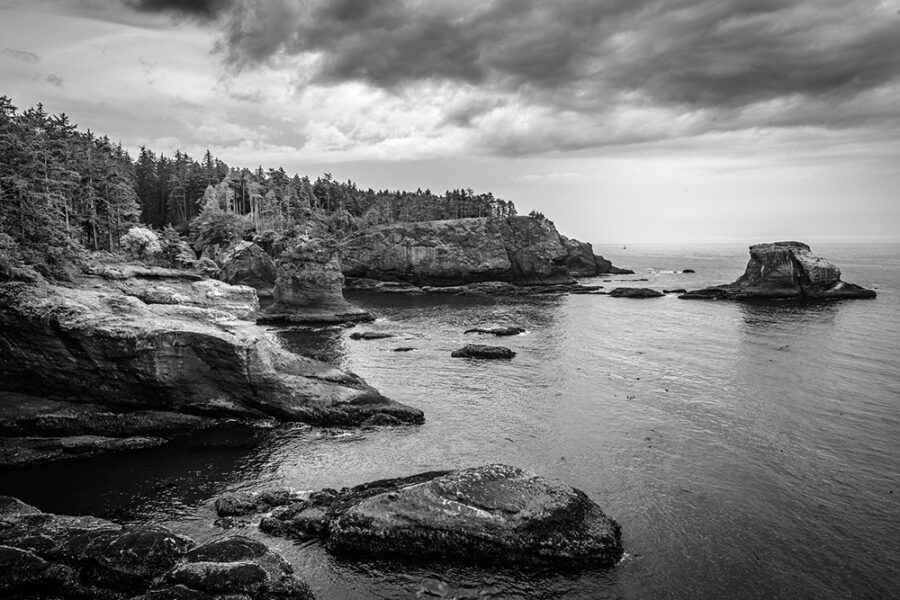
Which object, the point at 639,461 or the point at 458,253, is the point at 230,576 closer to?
the point at 639,461

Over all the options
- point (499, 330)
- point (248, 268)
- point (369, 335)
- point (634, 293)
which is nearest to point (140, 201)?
point (248, 268)

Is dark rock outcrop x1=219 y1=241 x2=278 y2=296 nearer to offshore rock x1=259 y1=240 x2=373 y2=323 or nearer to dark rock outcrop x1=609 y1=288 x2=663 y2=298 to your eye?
offshore rock x1=259 y1=240 x2=373 y2=323

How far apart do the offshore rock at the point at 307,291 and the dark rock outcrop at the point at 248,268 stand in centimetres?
2389

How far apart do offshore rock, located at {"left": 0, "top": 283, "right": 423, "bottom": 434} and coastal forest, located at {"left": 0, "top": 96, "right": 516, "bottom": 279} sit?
147 inches

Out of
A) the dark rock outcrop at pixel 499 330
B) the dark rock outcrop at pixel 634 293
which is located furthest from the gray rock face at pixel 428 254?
the dark rock outcrop at pixel 499 330

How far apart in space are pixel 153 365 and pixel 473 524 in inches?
806

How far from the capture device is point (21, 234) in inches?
1181

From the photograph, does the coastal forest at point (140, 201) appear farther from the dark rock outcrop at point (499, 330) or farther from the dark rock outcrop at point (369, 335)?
the dark rock outcrop at point (499, 330)

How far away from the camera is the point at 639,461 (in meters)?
25.6

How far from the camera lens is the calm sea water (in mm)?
16688

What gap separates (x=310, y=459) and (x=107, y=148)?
→ 111 m

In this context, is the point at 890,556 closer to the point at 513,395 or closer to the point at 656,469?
the point at 656,469

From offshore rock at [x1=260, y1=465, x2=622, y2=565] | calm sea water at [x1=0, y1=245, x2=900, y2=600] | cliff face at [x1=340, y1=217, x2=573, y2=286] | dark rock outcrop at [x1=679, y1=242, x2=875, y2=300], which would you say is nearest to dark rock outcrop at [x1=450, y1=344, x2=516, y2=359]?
calm sea water at [x1=0, y1=245, x2=900, y2=600]

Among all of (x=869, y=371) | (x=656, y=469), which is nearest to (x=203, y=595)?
(x=656, y=469)
